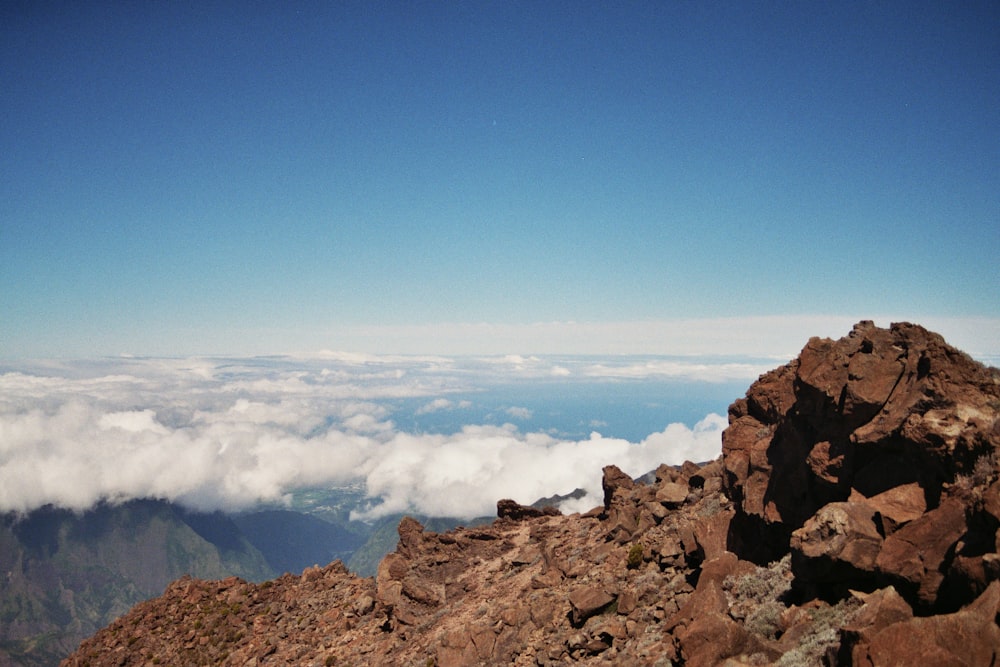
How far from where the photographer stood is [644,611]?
19734mm

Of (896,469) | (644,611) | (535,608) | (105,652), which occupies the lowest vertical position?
(105,652)

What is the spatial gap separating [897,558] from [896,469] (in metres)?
3.63

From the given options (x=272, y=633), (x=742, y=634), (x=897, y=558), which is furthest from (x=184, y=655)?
(x=897, y=558)

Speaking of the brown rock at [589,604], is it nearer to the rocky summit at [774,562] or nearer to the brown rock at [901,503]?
the rocky summit at [774,562]

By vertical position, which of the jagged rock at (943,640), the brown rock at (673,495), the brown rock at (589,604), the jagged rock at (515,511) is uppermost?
the jagged rock at (943,640)

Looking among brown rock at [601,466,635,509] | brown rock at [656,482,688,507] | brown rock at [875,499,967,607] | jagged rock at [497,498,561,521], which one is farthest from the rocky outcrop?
jagged rock at [497,498,561,521]

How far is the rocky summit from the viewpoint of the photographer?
11633 millimetres

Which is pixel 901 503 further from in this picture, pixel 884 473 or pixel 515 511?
pixel 515 511

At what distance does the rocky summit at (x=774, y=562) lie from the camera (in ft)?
38.2

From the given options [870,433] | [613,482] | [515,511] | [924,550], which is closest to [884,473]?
[870,433]

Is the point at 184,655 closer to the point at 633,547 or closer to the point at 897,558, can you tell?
the point at 633,547

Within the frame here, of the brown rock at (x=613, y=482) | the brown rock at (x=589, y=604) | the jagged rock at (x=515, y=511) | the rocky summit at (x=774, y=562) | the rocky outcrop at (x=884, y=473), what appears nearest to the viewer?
the rocky summit at (x=774, y=562)

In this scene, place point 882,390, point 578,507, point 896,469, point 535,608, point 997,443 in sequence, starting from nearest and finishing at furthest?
point 997,443 → point 896,469 → point 882,390 → point 535,608 → point 578,507

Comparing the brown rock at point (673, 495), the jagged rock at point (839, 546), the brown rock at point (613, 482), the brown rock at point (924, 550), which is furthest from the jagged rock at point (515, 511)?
the brown rock at point (924, 550)
